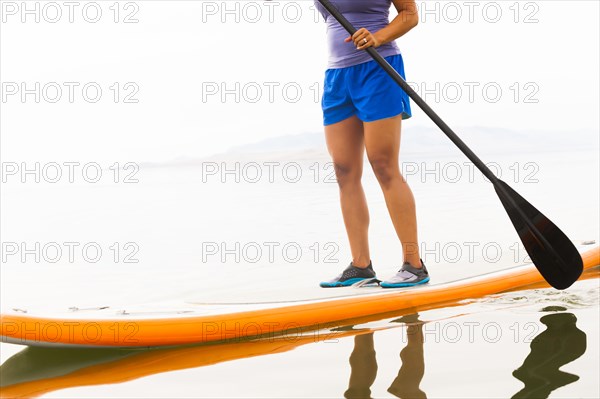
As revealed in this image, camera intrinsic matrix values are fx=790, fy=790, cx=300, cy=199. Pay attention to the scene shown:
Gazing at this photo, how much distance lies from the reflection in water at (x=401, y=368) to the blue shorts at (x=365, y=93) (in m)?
0.84

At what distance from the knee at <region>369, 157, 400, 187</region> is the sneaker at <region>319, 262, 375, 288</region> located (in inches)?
15.3

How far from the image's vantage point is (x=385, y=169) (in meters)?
3.03

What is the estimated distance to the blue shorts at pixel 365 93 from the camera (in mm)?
2977

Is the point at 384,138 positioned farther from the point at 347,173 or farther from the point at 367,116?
the point at 347,173

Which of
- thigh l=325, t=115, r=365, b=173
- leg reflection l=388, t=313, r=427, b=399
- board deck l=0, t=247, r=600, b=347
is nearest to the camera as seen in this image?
leg reflection l=388, t=313, r=427, b=399

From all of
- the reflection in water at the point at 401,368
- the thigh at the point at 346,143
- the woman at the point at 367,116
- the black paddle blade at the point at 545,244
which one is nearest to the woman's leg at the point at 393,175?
the woman at the point at 367,116

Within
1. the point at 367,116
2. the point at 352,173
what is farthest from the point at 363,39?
the point at 352,173

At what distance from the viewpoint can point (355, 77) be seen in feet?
9.92

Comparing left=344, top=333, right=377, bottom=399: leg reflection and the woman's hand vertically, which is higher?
the woman's hand

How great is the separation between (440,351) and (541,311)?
63 centimetres

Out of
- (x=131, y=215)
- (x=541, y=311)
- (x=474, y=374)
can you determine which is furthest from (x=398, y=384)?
(x=131, y=215)

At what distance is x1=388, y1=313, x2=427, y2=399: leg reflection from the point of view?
1971mm

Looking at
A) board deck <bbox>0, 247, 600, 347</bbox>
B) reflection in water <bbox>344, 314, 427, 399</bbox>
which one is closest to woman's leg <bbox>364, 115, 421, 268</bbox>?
board deck <bbox>0, 247, 600, 347</bbox>

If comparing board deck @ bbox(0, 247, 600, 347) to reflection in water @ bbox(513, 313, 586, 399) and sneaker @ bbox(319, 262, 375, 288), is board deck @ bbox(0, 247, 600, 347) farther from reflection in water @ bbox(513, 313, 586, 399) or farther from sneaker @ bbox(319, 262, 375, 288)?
reflection in water @ bbox(513, 313, 586, 399)
